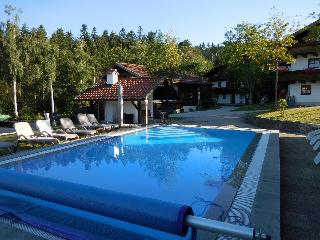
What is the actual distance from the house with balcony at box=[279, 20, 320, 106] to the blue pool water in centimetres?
2123

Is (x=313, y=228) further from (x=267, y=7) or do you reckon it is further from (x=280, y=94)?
(x=280, y=94)

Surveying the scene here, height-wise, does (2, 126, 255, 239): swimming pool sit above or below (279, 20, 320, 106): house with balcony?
below

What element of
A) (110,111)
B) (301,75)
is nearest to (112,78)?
(110,111)

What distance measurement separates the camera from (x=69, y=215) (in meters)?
5.84

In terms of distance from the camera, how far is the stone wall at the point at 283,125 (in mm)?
17000

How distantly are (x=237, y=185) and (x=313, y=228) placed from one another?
2748 millimetres

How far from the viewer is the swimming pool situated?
9.31 meters

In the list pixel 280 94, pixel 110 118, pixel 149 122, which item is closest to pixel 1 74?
pixel 110 118

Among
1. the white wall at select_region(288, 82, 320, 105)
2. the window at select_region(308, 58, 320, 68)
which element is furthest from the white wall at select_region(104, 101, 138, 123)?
the window at select_region(308, 58, 320, 68)

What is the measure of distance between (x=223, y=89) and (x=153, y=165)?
158 ft

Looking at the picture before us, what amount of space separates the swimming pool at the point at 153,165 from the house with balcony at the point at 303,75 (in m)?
21.1

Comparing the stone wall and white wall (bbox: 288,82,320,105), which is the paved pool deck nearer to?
the stone wall

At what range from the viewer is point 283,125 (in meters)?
19.6

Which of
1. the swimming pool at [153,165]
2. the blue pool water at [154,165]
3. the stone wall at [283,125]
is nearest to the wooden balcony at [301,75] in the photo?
the stone wall at [283,125]
